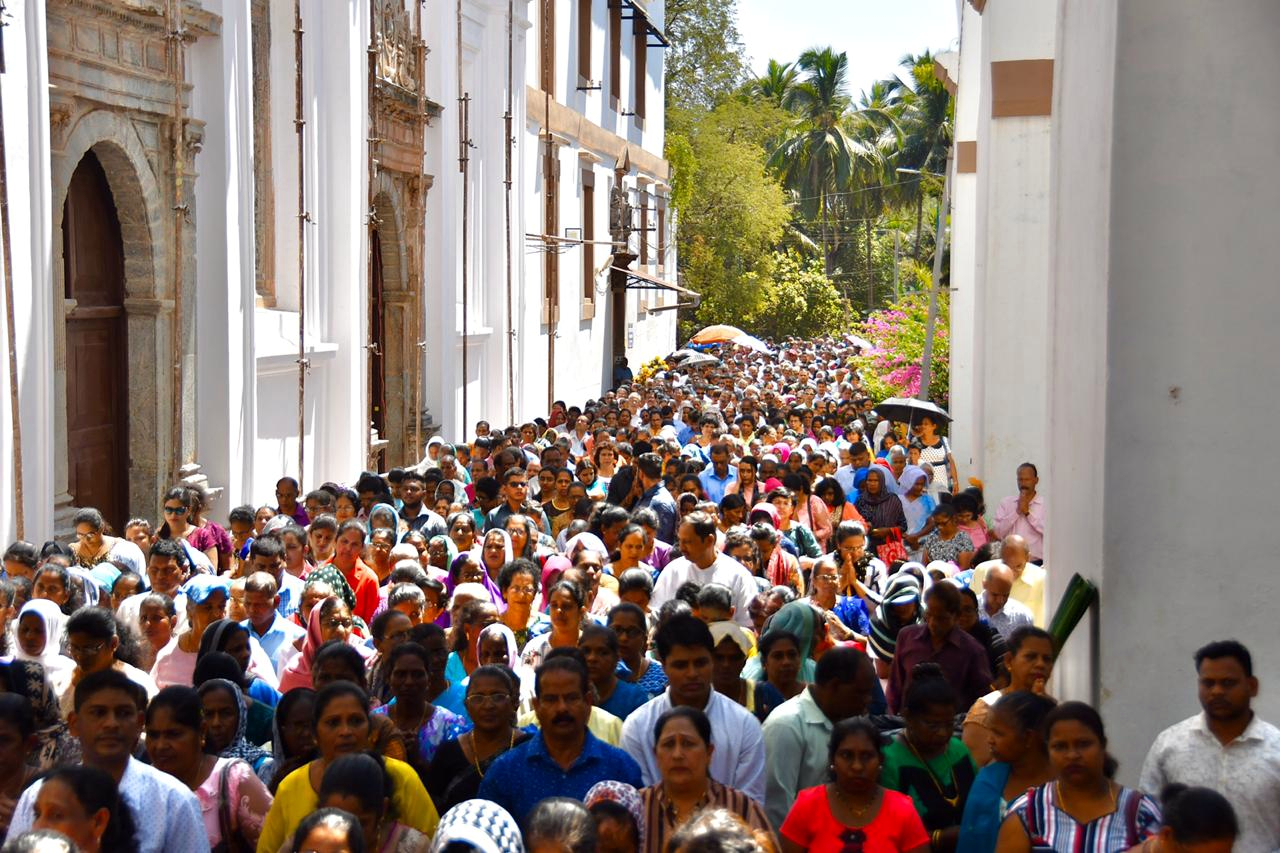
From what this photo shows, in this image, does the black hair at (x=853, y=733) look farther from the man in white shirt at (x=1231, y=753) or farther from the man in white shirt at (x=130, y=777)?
the man in white shirt at (x=130, y=777)

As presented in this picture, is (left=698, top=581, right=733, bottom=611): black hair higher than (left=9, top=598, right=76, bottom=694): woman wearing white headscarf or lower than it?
higher

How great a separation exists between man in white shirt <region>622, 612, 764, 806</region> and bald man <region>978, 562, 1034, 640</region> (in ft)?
8.52

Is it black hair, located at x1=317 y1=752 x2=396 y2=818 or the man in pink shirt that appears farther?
the man in pink shirt

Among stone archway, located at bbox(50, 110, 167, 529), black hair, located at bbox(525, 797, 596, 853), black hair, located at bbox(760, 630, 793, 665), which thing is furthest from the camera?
stone archway, located at bbox(50, 110, 167, 529)

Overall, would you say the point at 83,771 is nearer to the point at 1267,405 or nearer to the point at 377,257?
the point at 1267,405

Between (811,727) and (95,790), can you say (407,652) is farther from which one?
(95,790)

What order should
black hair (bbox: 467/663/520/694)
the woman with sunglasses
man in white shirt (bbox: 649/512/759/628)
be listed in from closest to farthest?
black hair (bbox: 467/663/520/694) < man in white shirt (bbox: 649/512/759/628) < the woman with sunglasses

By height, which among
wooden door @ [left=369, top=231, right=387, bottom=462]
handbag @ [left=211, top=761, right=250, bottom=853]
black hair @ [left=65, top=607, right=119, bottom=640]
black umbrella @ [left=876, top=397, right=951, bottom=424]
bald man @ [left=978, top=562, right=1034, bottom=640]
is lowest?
handbag @ [left=211, top=761, right=250, bottom=853]

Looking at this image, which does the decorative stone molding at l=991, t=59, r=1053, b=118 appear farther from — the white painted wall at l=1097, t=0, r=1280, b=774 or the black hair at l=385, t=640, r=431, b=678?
the black hair at l=385, t=640, r=431, b=678

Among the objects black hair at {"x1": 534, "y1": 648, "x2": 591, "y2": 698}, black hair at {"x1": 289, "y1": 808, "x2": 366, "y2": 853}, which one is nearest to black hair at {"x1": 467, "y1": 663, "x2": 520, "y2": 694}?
black hair at {"x1": 534, "y1": 648, "x2": 591, "y2": 698}

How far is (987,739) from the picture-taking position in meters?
6.05

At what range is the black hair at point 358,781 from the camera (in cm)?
464

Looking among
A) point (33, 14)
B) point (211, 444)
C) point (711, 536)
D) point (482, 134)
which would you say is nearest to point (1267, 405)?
point (711, 536)

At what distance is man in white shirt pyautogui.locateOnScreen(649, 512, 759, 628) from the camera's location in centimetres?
Result: 873
